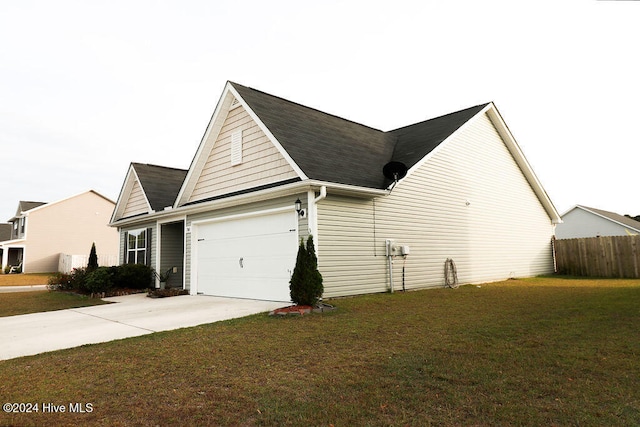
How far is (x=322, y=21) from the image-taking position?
11594 millimetres

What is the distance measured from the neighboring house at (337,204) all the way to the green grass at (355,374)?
348cm

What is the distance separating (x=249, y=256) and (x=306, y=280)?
3557mm

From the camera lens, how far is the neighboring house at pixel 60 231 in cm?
3155

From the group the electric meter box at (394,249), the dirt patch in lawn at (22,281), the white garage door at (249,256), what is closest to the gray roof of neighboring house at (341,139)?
the electric meter box at (394,249)

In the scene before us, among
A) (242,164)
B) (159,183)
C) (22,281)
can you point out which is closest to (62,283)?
(159,183)

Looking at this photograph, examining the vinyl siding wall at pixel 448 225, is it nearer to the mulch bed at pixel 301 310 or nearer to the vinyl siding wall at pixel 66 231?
the mulch bed at pixel 301 310

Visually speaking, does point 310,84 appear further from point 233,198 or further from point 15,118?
point 15,118


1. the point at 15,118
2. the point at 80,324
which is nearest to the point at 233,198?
the point at 80,324

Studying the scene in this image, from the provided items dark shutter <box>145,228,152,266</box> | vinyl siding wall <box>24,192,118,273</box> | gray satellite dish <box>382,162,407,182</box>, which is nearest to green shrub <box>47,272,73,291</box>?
dark shutter <box>145,228,152,266</box>

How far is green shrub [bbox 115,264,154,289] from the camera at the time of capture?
48.1ft

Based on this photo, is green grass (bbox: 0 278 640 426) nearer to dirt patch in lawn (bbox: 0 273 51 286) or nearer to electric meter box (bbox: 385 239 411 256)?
electric meter box (bbox: 385 239 411 256)

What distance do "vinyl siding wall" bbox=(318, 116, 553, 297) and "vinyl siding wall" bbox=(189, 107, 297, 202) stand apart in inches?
88.0

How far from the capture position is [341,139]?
43.1 feet

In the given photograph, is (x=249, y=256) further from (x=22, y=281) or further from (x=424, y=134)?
(x=22, y=281)
